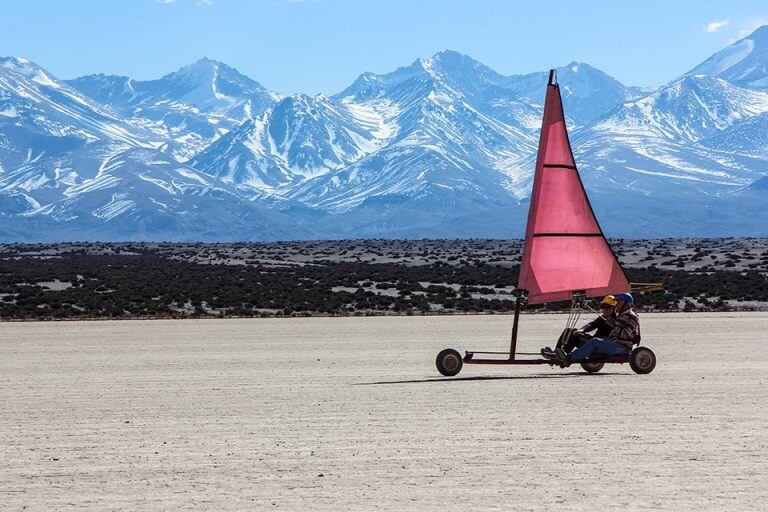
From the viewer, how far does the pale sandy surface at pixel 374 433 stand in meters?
11.2

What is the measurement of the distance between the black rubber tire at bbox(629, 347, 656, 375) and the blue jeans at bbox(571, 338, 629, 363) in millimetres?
364

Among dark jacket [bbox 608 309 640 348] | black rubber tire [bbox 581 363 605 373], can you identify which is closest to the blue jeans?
Answer: dark jacket [bbox 608 309 640 348]

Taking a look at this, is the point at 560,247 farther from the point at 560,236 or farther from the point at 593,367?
the point at 593,367

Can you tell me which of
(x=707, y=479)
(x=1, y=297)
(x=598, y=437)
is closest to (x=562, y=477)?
(x=707, y=479)

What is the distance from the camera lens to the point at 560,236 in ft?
67.0

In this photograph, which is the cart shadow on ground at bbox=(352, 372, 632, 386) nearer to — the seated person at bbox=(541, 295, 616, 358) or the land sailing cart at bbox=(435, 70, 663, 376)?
the land sailing cart at bbox=(435, 70, 663, 376)

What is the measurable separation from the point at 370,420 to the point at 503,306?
29.7m

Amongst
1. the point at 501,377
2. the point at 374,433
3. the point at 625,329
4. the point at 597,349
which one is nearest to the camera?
the point at 374,433

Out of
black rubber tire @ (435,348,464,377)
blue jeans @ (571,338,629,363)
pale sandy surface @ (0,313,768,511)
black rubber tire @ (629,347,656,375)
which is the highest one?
blue jeans @ (571,338,629,363)

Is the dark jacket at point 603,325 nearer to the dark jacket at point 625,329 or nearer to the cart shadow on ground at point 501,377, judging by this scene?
the dark jacket at point 625,329

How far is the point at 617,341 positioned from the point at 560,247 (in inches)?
70.8

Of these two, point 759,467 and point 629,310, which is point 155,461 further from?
point 629,310

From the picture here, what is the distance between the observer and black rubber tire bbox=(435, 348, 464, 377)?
20547 mm

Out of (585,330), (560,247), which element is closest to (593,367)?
(585,330)
